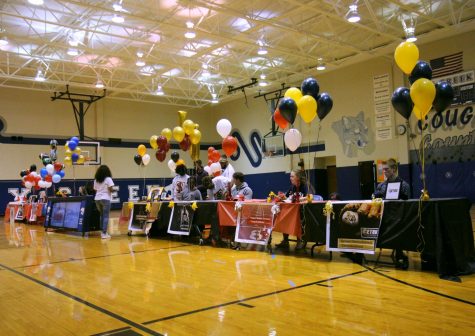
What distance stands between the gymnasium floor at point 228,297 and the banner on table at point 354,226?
24 cm

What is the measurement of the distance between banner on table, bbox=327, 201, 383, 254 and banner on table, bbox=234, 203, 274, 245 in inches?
44.5

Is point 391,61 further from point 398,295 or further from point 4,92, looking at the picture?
point 4,92

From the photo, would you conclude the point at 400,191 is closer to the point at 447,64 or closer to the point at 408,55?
the point at 408,55

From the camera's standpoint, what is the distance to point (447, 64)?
14.2 meters

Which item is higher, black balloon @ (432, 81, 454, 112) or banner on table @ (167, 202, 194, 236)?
black balloon @ (432, 81, 454, 112)

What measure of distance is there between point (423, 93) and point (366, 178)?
40.2ft

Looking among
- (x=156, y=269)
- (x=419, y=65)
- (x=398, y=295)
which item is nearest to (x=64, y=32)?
(x=156, y=269)

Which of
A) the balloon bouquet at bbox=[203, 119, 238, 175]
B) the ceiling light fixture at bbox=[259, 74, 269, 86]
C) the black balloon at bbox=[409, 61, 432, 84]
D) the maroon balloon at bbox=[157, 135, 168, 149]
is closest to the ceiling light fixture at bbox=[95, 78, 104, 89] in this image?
the ceiling light fixture at bbox=[259, 74, 269, 86]

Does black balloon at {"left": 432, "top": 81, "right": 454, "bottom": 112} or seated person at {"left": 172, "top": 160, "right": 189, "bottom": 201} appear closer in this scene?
black balloon at {"left": 432, "top": 81, "right": 454, "bottom": 112}

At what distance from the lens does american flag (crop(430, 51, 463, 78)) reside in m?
13.9

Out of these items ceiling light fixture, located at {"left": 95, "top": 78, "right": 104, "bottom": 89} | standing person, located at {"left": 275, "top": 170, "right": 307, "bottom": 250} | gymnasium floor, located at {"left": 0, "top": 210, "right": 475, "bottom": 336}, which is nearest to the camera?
gymnasium floor, located at {"left": 0, "top": 210, "right": 475, "bottom": 336}

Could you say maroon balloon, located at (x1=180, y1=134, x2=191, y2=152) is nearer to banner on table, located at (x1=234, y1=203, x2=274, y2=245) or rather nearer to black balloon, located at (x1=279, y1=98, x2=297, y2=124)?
banner on table, located at (x1=234, y1=203, x2=274, y2=245)

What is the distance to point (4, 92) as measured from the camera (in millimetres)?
18781

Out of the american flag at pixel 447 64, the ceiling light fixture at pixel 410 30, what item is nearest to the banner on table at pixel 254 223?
the ceiling light fixture at pixel 410 30
